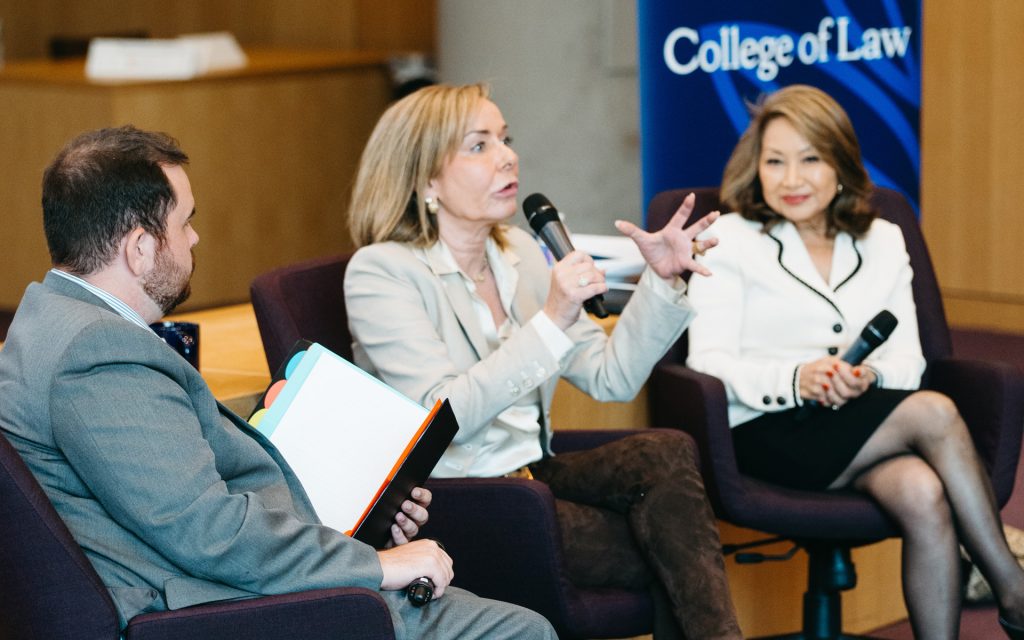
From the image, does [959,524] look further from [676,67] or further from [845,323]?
[676,67]

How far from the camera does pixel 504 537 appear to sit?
104 inches

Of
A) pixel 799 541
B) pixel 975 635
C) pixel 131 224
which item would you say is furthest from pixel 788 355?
pixel 131 224

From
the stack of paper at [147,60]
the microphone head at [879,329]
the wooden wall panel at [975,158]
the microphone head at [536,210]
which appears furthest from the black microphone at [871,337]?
the stack of paper at [147,60]

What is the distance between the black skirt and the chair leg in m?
0.18

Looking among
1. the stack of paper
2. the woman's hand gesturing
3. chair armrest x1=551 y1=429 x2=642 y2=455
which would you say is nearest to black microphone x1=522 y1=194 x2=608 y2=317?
the woman's hand gesturing

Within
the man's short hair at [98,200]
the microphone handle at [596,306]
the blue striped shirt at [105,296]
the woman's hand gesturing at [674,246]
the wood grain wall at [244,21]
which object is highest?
the wood grain wall at [244,21]

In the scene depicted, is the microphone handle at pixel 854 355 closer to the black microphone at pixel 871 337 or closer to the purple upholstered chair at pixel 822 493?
the black microphone at pixel 871 337

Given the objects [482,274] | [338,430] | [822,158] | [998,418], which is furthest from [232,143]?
[338,430]

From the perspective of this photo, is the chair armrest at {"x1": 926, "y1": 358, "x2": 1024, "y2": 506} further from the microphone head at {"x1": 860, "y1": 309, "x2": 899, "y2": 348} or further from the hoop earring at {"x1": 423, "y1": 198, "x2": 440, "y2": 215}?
the hoop earring at {"x1": 423, "y1": 198, "x2": 440, "y2": 215}

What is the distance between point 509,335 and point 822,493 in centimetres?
80

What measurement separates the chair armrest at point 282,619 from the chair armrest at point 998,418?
1.78m

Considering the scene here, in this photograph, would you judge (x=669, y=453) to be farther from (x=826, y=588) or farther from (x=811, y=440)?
(x=826, y=588)

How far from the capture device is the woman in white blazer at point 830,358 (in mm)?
3129

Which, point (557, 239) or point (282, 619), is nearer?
point (282, 619)
